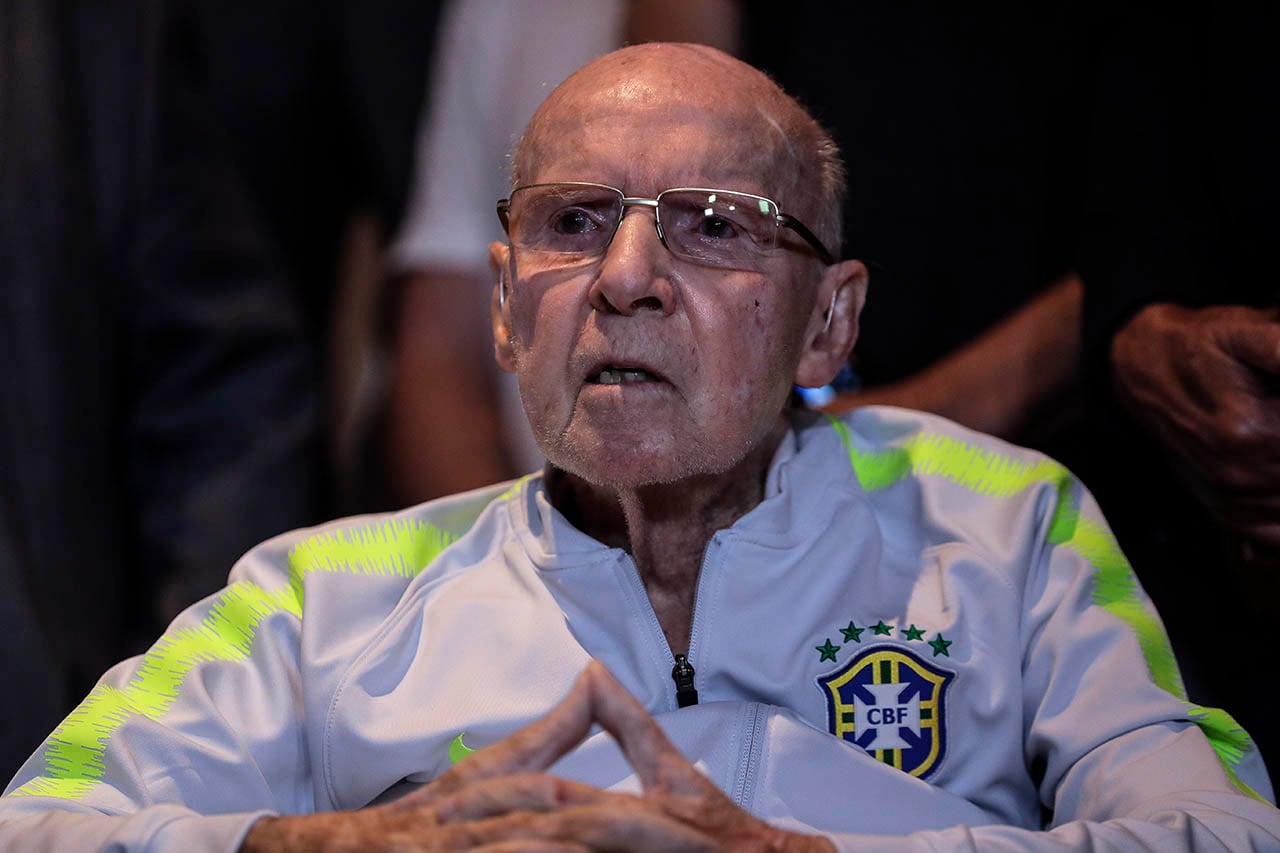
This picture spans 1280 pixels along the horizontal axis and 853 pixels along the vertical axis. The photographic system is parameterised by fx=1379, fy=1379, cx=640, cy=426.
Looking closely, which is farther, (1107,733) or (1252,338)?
(1252,338)

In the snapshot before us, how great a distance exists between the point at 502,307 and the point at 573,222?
0.71 ft

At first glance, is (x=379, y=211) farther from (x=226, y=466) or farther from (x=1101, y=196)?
(x=1101, y=196)

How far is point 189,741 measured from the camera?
1576 mm

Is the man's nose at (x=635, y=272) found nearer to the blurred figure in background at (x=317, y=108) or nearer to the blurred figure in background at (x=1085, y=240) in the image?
the blurred figure in background at (x=1085, y=240)

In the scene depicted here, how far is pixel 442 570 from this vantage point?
1.79 metres

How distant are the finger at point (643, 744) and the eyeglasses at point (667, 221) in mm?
595

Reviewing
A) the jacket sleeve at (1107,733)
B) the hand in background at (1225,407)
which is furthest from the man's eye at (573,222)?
the hand in background at (1225,407)

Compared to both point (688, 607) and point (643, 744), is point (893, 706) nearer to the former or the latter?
point (688, 607)

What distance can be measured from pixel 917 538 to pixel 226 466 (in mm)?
1429

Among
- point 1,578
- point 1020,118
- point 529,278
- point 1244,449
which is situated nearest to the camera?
point 529,278

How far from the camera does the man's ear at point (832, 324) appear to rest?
188 cm

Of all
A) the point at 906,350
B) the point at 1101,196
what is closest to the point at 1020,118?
the point at 1101,196

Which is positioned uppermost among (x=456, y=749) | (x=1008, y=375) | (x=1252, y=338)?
(x=1252, y=338)

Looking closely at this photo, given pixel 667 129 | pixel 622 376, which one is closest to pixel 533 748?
pixel 622 376
